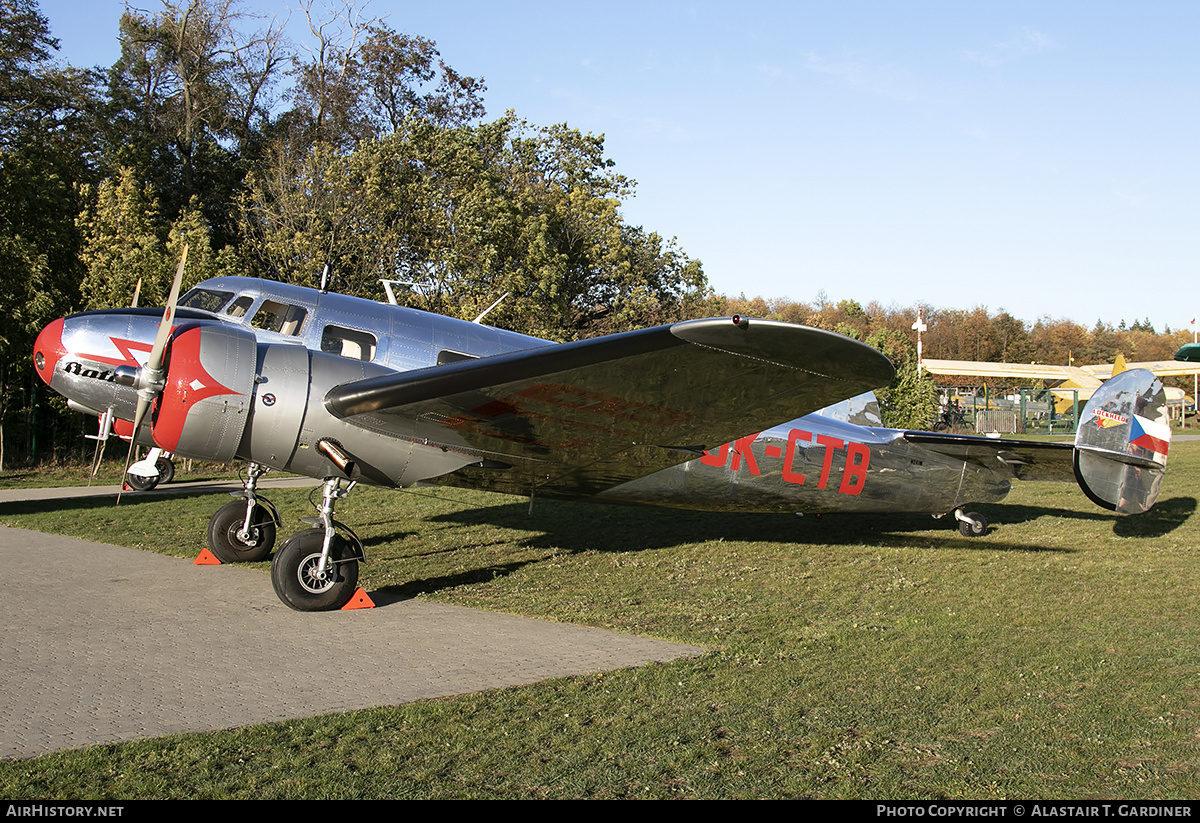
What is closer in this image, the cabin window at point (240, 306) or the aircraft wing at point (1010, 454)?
the cabin window at point (240, 306)

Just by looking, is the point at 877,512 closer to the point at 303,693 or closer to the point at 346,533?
the point at 346,533

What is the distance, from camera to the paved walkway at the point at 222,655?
16.3 ft

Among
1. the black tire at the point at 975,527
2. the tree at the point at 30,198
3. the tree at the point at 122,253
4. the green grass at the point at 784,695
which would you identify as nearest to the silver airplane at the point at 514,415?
the green grass at the point at 784,695

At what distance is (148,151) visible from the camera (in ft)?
106

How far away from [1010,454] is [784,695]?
688cm

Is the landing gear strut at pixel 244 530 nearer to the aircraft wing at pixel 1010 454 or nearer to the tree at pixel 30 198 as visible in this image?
the aircraft wing at pixel 1010 454

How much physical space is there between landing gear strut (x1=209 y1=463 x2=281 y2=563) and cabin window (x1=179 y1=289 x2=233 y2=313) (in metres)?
1.97

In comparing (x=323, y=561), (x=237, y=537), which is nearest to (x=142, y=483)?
(x=237, y=537)

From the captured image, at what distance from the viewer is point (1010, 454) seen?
35.3 feet

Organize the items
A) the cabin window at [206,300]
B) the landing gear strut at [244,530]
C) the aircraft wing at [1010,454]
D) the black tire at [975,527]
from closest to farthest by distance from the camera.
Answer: the cabin window at [206,300] < the landing gear strut at [244,530] < the aircraft wing at [1010,454] < the black tire at [975,527]

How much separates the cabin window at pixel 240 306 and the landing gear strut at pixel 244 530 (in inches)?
78.2

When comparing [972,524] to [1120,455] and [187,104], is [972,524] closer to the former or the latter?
[1120,455]

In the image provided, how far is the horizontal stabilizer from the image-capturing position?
A: 10281mm

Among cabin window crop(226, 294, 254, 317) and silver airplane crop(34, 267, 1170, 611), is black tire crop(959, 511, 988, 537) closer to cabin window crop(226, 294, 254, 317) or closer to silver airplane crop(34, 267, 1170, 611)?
silver airplane crop(34, 267, 1170, 611)
